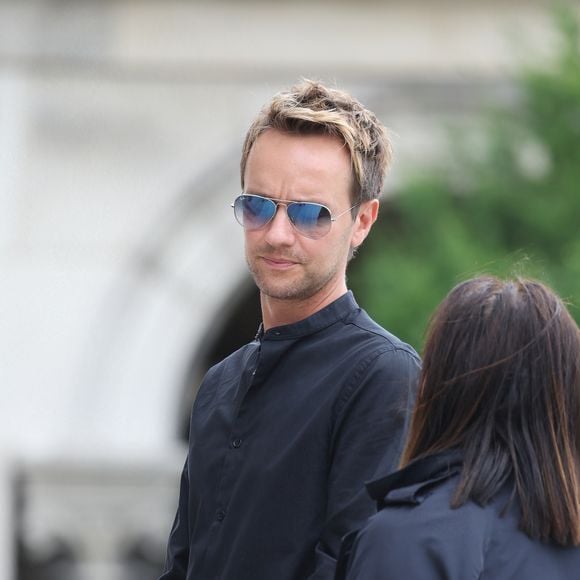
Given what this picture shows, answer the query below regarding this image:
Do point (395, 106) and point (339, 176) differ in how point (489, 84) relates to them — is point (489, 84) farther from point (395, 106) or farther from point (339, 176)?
point (339, 176)

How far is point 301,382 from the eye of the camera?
2.48 metres

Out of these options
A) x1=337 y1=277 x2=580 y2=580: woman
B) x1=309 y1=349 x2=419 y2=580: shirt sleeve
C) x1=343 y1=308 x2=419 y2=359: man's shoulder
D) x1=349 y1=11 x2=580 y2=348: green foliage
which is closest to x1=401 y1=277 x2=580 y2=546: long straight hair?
x1=337 y1=277 x2=580 y2=580: woman

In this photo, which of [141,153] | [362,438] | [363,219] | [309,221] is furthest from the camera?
[141,153]

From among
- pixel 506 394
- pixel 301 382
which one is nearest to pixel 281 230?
pixel 301 382

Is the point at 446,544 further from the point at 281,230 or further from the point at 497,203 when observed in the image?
the point at 497,203

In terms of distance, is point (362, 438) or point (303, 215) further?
point (303, 215)

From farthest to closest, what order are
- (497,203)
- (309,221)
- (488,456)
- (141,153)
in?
(141,153) → (497,203) → (309,221) → (488,456)

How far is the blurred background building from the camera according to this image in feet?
27.2

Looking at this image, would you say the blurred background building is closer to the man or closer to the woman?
the man

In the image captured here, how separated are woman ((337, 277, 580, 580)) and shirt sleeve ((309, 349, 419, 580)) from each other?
0.13 meters

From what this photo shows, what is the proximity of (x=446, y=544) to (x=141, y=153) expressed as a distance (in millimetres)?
6769

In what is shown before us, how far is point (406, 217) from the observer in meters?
7.33

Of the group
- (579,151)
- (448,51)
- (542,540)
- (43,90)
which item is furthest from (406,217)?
(542,540)

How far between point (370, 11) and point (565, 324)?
6488 mm
